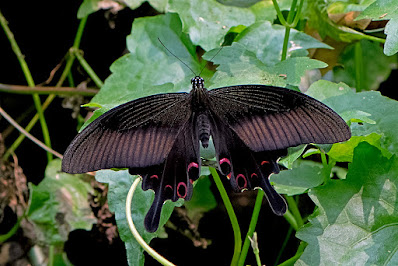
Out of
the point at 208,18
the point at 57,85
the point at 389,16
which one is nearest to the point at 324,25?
the point at 208,18

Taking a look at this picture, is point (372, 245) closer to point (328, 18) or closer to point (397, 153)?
→ point (397, 153)

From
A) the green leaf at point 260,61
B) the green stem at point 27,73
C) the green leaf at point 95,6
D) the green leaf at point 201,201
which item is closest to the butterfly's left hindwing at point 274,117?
the green leaf at point 260,61

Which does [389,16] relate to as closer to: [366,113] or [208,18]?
[366,113]

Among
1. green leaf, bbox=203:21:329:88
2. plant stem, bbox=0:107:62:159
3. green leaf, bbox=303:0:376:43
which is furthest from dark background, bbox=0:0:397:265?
green leaf, bbox=203:21:329:88

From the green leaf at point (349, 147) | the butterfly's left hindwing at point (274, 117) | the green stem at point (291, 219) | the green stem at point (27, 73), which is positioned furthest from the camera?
the green stem at point (27, 73)

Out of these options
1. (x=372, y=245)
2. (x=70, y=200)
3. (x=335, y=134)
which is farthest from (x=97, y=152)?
(x=70, y=200)

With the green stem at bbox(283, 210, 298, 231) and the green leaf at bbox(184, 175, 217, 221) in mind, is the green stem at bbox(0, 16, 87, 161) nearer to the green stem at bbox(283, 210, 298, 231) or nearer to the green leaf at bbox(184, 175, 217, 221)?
the green leaf at bbox(184, 175, 217, 221)

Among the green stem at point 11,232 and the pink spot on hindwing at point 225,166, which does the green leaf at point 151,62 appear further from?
the green stem at point 11,232
